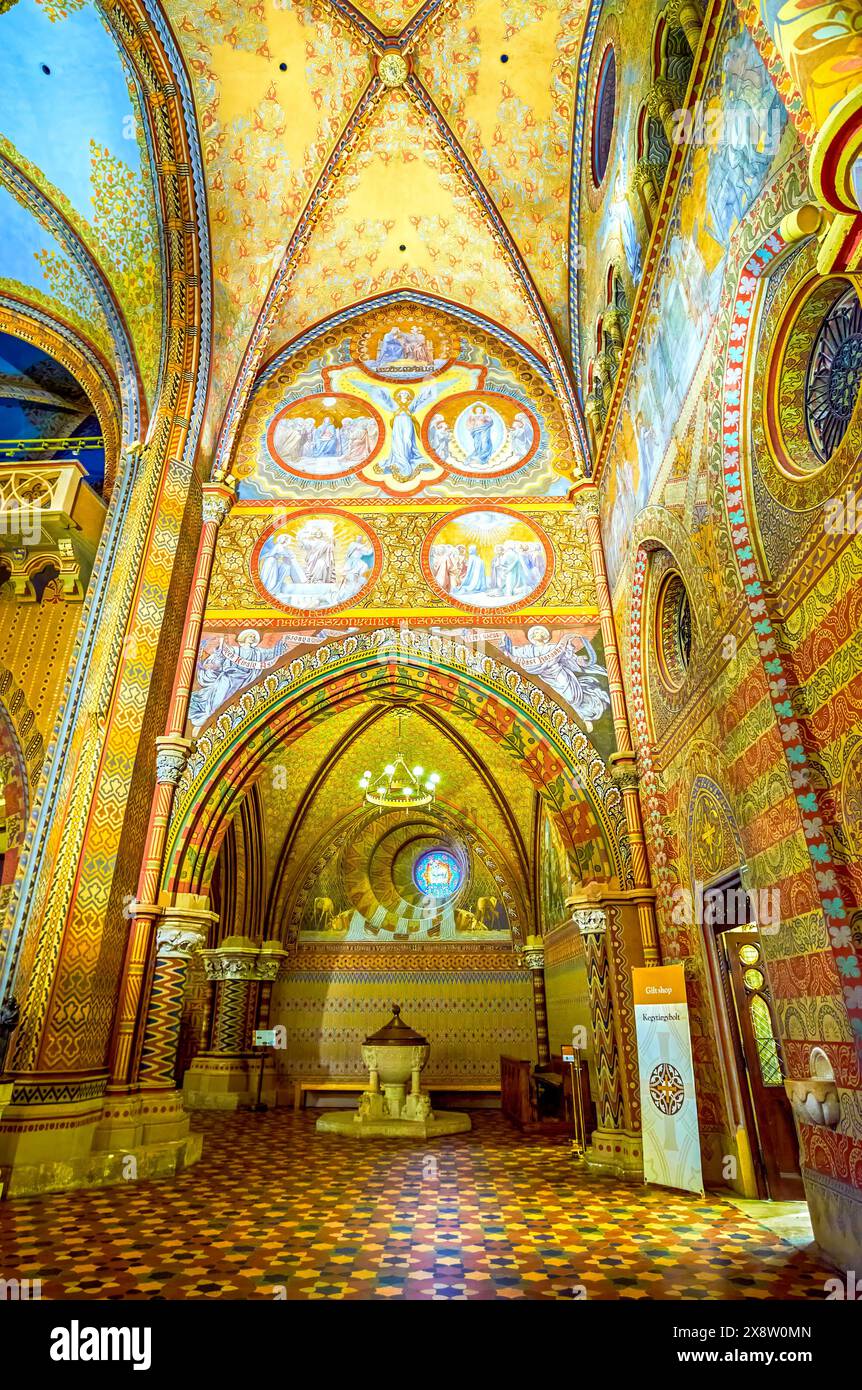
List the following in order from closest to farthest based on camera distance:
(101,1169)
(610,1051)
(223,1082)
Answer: (101,1169) → (610,1051) → (223,1082)

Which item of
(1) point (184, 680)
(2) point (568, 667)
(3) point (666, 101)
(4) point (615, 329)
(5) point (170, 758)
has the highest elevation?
(4) point (615, 329)

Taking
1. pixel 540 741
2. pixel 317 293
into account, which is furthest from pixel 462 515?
pixel 317 293

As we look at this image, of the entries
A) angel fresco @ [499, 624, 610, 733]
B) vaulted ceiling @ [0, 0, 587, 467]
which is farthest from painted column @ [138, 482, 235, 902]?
angel fresco @ [499, 624, 610, 733]

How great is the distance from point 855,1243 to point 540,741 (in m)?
6.57

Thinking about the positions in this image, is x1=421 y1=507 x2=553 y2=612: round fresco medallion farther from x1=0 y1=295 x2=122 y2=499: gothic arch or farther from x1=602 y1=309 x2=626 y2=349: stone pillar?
x1=0 y1=295 x2=122 y2=499: gothic arch

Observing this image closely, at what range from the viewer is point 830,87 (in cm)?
316

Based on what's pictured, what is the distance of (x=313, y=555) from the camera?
38.7 feet

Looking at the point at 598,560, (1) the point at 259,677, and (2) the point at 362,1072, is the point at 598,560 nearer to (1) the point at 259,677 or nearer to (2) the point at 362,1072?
(1) the point at 259,677

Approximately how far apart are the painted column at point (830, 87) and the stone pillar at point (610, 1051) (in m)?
7.85

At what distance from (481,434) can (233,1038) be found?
13.5 m

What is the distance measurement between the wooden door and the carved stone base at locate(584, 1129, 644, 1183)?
5.01 ft

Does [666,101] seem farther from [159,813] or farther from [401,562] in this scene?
[159,813]

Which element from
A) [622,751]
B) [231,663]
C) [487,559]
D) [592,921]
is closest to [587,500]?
[487,559]

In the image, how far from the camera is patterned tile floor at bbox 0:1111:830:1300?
4594 mm
